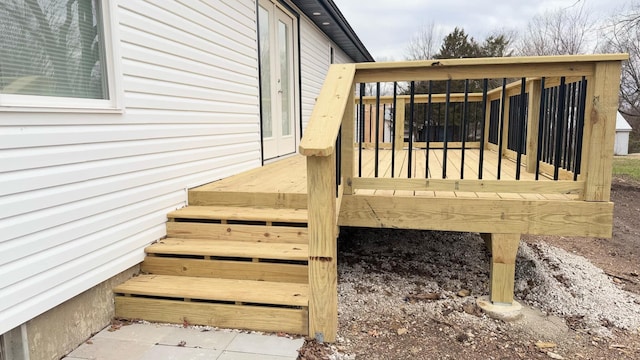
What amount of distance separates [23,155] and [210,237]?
50.3 inches

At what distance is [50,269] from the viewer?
2037 mm

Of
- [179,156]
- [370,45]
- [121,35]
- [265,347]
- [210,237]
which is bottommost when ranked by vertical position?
[265,347]

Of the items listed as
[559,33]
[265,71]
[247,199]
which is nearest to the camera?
[247,199]

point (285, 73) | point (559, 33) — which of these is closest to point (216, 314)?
point (285, 73)

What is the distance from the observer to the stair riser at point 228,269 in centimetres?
254

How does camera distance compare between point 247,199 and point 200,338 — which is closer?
point 200,338

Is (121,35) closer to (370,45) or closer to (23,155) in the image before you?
(23,155)

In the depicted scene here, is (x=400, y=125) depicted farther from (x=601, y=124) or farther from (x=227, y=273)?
(x=227, y=273)

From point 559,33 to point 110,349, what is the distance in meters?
20.8

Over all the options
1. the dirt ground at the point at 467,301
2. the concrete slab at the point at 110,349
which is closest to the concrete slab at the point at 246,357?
the dirt ground at the point at 467,301

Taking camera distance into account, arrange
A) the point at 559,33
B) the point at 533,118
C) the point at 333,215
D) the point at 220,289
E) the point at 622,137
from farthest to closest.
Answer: the point at 559,33
the point at 622,137
the point at 533,118
the point at 220,289
the point at 333,215

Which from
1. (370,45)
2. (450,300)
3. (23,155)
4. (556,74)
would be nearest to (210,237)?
(23,155)

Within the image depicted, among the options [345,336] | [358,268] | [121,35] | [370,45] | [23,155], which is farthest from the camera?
[370,45]

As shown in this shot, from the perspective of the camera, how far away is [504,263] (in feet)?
9.11
